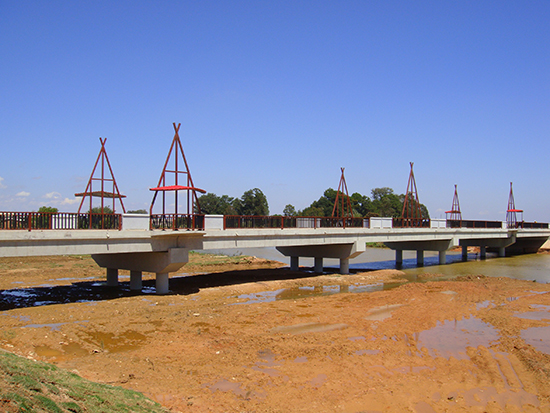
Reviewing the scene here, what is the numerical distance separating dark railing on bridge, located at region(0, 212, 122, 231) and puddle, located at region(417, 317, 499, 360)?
48.9ft

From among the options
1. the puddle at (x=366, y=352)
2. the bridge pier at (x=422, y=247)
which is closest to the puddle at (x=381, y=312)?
the puddle at (x=366, y=352)

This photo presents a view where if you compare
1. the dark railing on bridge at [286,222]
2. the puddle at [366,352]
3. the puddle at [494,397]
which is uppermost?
the dark railing on bridge at [286,222]

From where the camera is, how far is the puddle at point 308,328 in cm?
1553

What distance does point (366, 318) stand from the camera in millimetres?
17734

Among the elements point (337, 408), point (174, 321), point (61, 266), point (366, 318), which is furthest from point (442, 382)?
point (61, 266)

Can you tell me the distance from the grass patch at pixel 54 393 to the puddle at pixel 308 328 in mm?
7442

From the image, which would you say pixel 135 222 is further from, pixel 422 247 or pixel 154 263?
pixel 422 247

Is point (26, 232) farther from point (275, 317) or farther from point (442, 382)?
point (442, 382)

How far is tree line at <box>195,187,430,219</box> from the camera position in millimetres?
91312

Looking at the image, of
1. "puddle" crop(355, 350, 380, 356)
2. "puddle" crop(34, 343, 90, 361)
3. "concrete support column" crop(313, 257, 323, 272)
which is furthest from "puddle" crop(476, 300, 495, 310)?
"puddle" crop(34, 343, 90, 361)

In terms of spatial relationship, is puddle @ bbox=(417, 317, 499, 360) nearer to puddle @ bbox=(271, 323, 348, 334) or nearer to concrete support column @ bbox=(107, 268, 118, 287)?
puddle @ bbox=(271, 323, 348, 334)

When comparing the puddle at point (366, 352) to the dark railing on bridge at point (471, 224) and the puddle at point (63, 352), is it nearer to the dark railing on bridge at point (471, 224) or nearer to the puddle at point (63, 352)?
the puddle at point (63, 352)

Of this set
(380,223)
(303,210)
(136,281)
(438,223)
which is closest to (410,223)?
(438,223)

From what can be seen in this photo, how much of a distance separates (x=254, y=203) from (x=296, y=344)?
3061 inches
